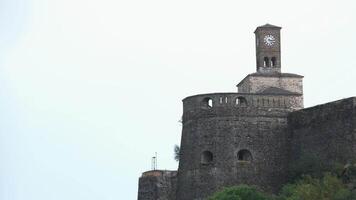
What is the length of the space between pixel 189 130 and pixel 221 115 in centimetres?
212

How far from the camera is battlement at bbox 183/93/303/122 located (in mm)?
49844

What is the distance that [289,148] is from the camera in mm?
49688

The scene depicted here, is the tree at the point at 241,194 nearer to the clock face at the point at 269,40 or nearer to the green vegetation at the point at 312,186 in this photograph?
the green vegetation at the point at 312,186

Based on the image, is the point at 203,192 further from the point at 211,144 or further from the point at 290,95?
the point at 290,95

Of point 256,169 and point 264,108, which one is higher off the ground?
point 264,108

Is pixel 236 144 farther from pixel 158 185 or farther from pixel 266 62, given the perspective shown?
pixel 266 62

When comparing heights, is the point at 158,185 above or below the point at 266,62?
below

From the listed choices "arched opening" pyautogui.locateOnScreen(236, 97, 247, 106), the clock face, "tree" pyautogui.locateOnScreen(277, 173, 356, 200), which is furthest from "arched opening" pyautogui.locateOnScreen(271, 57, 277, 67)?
"tree" pyautogui.locateOnScreen(277, 173, 356, 200)

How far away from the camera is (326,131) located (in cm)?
4728

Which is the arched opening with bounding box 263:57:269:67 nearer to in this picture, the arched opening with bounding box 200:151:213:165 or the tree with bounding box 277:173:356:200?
the arched opening with bounding box 200:151:213:165

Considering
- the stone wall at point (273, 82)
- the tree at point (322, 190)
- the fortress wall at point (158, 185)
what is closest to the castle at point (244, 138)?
the fortress wall at point (158, 185)

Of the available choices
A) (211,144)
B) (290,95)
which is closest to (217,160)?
(211,144)

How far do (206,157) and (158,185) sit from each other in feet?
14.3

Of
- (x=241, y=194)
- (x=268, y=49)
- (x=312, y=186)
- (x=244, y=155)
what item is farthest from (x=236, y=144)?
(x=268, y=49)
